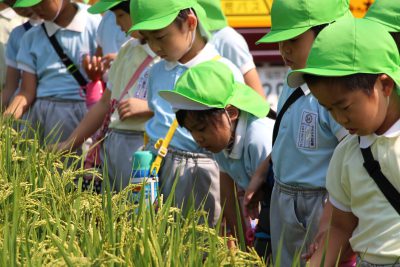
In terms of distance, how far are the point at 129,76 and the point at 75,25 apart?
1.25 m

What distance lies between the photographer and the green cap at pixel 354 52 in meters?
3.26

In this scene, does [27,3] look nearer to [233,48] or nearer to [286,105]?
[233,48]

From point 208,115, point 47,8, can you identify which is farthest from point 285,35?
point 47,8

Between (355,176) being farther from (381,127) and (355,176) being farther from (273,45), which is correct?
(273,45)

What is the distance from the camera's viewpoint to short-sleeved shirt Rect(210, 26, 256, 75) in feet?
18.9

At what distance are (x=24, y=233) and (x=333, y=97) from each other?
1026 mm

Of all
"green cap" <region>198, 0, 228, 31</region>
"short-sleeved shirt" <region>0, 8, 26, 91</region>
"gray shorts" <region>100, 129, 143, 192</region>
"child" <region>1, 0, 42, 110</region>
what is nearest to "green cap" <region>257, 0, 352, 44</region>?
"green cap" <region>198, 0, 228, 31</region>

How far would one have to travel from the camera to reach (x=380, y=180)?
11.0ft

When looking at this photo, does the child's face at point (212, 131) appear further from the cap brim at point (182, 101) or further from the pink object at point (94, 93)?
the pink object at point (94, 93)

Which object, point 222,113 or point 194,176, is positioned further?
point 194,176

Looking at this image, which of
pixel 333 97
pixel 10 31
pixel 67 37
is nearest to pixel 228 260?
pixel 333 97

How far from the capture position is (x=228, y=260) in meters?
2.97

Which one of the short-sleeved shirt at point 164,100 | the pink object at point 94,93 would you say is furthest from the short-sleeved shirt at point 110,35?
the short-sleeved shirt at point 164,100

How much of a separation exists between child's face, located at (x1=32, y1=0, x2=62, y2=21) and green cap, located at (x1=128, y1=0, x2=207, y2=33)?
154cm
